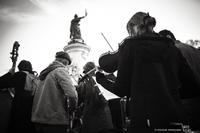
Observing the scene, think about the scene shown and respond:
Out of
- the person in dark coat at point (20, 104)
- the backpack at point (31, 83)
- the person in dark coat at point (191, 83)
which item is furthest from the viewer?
the backpack at point (31, 83)

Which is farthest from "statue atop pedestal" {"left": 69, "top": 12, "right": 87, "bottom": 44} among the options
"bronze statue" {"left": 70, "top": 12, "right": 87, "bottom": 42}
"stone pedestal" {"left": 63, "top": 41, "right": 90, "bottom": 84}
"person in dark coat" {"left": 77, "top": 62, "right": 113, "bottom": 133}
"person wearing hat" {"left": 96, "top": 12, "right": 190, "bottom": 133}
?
"person wearing hat" {"left": 96, "top": 12, "right": 190, "bottom": 133}

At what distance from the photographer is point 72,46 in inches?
514

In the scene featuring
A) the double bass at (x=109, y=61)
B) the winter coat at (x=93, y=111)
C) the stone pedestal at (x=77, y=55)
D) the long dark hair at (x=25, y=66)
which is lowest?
the winter coat at (x=93, y=111)

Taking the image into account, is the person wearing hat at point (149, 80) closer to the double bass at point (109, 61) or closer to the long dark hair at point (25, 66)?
the double bass at point (109, 61)

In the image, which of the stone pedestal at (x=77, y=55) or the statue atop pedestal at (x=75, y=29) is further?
the statue atop pedestal at (x=75, y=29)

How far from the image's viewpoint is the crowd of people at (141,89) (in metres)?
1.62

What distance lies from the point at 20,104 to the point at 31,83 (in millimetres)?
448

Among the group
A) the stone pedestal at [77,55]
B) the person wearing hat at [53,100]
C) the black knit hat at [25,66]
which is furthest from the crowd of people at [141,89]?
the stone pedestal at [77,55]

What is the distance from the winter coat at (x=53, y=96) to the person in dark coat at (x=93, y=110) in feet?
2.64

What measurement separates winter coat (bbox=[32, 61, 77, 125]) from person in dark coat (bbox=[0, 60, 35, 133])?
0.69 feet

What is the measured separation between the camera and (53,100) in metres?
3.39

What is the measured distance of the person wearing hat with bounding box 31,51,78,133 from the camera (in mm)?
3203

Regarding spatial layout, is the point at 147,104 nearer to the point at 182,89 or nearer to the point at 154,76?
the point at 154,76

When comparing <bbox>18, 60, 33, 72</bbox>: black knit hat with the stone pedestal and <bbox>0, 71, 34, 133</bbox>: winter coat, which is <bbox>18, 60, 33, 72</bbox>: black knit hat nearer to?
<bbox>0, 71, 34, 133</bbox>: winter coat
